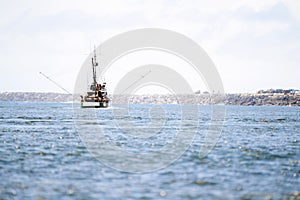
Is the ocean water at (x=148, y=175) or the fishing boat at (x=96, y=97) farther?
the fishing boat at (x=96, y=97)

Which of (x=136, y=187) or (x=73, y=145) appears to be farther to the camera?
(x=73, y=145)

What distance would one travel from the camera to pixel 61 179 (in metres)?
27.1

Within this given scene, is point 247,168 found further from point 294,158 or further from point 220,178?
point 294,158

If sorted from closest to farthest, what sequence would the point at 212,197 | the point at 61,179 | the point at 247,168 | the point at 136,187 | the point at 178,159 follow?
the point at 212,197 → the point at 136,187 → the point at 61,179 → the point at 247,168 → the point at 178,159

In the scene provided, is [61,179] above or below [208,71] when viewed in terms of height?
below

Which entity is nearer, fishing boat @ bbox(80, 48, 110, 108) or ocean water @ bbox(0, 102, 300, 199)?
ocean water @ bbox(0, 102, 300, 199)

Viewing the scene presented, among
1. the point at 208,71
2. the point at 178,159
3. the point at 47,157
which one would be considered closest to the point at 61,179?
the point at 47,157

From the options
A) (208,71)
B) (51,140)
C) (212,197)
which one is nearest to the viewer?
(212,197)

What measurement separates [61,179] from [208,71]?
82.4 m

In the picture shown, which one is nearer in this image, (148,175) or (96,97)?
(148,175)

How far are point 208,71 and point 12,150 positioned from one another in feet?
236

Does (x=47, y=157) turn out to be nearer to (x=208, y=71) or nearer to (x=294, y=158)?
(x=294, y=158)

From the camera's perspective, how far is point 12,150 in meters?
41.0

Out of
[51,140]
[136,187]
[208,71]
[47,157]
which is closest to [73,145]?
[51,140]
